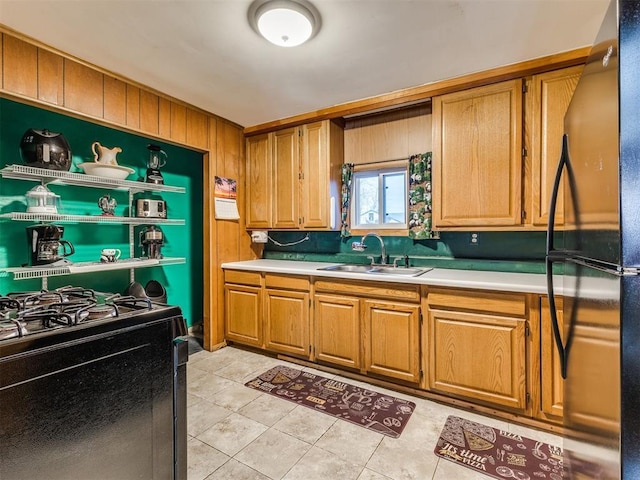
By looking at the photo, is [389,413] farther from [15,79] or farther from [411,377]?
[15,79]

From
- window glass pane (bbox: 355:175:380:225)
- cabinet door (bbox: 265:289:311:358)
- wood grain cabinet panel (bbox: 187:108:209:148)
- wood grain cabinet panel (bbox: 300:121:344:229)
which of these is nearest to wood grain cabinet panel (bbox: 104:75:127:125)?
wood grain cabinet panel (bbox: 187:108:209:148)

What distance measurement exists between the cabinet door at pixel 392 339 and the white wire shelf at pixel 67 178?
85.7 inches

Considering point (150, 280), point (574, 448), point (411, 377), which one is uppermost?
point (150, 280)

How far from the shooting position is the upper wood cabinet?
3020mm

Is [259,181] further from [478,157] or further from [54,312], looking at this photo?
[54,312]

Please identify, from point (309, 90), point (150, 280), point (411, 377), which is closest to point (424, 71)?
point (309, 90)

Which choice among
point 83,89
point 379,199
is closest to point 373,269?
point 379,199

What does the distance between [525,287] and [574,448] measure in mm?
993

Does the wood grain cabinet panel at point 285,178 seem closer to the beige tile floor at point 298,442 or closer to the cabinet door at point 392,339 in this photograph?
the cabinet door at point 392,339

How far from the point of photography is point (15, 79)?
1819mm

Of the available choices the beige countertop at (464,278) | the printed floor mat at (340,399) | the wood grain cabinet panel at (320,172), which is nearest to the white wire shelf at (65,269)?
the beige countertop at (464,278)

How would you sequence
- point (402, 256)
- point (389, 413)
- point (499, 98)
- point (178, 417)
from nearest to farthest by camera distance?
point (178, 417)
point (389, 413)
point (499, 98)
point (402, 256)

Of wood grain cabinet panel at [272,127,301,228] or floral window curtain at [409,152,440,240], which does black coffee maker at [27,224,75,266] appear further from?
floral window curtain at [409,152,440,240]

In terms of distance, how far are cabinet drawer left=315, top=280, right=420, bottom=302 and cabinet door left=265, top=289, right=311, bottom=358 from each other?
0.77ft
